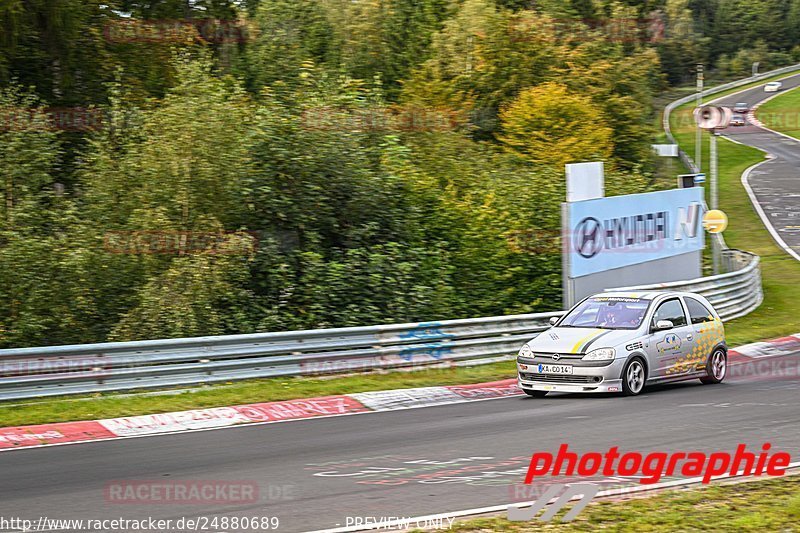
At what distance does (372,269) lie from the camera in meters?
19.7

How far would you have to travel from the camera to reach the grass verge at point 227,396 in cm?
1288

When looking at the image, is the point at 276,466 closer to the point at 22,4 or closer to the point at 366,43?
the point at 22,4

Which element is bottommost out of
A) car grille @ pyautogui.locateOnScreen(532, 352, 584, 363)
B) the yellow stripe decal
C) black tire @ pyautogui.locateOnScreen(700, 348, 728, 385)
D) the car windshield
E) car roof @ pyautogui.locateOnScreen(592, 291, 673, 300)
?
black tire @ pyautogui.locateOnScreen(700, 348, 728, 385)

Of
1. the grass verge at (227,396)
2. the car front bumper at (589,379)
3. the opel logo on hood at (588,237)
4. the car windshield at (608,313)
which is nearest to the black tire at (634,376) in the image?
the car front bumper at (589,379)

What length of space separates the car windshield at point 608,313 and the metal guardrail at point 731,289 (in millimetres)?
6437

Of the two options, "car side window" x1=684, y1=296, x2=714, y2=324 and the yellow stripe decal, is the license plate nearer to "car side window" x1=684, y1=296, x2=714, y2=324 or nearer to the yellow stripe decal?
the yellow stripe decal

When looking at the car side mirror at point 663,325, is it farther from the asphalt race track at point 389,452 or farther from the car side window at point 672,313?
the asphalt race track at point 389,452

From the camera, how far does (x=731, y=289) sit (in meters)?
25.2

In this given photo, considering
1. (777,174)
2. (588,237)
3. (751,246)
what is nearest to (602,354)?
(588,237)

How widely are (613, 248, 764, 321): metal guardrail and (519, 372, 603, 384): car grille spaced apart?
7982 millimetres

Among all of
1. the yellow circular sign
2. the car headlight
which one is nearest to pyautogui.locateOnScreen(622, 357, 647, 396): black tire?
the car headlight

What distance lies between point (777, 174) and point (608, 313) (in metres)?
48.4

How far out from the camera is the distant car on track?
1382 cm

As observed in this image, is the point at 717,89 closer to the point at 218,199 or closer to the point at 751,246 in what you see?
the point at 751,246
